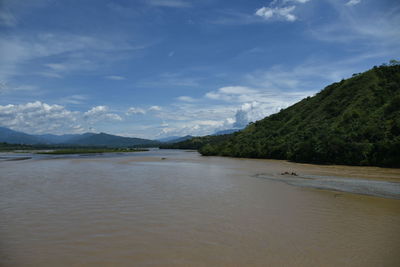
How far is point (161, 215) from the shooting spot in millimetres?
13188

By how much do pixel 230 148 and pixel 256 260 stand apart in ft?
240

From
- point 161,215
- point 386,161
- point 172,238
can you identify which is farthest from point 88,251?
point 386,161

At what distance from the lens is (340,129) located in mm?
49688

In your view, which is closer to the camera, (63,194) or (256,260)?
(256,260)

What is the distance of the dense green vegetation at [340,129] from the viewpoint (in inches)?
1588

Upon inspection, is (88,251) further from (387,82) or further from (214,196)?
(387,82)

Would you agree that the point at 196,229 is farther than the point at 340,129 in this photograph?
No

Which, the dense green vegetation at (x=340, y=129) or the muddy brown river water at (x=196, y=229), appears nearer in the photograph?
the muddy brown river water at (x=196, y=229)

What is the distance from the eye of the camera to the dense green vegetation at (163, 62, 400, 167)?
40344 mm

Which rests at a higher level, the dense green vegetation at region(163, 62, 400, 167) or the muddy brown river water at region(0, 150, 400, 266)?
the dense green vegetation at region(163, 62, 400, 167)

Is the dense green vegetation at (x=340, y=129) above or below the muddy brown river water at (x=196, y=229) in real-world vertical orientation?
above

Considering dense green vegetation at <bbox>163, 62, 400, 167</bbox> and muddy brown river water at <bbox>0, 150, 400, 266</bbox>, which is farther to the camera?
dense green vegetation at <bbox>163, 62, 400, 167</bbox>

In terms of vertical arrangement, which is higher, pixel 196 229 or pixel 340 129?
pixel 340 129

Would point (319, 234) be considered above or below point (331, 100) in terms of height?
below
